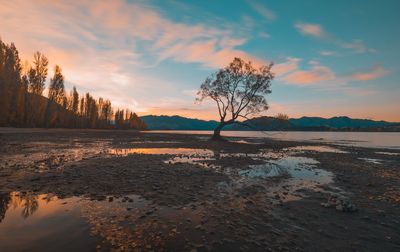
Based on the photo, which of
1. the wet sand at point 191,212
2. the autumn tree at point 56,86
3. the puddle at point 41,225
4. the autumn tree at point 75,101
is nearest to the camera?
the puddle at point 41,225

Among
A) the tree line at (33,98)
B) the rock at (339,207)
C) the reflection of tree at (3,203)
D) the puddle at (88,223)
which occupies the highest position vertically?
the tree line at (33,98)

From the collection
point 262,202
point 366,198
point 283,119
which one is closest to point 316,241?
point 262,202

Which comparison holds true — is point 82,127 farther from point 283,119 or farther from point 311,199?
point 311,199

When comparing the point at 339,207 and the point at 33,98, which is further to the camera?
the point at 33,98

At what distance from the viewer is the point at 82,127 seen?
10375 cm

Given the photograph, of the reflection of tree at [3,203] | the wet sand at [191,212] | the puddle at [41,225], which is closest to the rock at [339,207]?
the wet sand at [191,212]

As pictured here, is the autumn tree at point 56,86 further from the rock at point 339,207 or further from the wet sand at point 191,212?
the rock at point 339,207

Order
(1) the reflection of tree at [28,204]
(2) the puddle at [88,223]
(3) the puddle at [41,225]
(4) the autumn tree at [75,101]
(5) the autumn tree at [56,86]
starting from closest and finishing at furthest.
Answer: (3) the puddle at [41,225] → (2) the puddle at [88,223] → (1) the reflection of tree at [28,204] → (5) the autumn tree at [56,86] → (4) the autumn tree at [75,101]

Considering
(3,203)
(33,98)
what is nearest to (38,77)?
(33,98)

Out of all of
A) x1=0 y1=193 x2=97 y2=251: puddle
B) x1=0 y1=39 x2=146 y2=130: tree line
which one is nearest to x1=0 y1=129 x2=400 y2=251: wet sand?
x1=0 y1=193 x2=97 y2=251: puddle

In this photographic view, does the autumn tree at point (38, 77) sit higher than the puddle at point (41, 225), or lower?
higher

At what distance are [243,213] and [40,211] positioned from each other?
22.0 ft

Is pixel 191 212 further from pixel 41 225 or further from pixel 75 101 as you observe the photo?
pixel 75 101

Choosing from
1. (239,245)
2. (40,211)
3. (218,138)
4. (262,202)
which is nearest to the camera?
(239,245)
